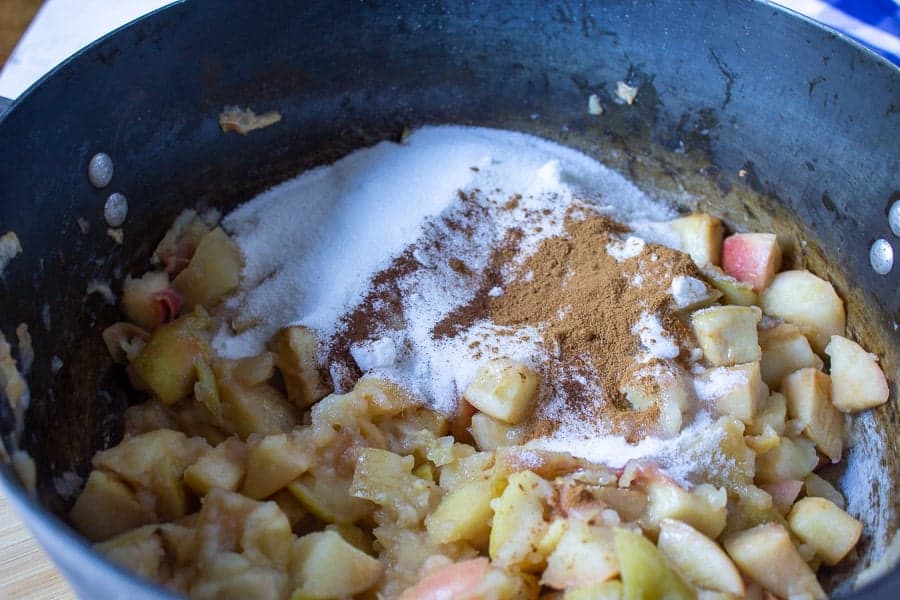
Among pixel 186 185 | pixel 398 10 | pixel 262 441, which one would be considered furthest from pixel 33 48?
pixel 262 441

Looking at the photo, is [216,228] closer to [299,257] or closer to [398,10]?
[299,257]

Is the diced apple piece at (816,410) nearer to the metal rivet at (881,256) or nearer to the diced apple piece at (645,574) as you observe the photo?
the metal rivet at (881,256)

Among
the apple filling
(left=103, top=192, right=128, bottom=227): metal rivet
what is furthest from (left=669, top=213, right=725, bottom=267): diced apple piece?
(left=103, top=192, right=128, bottom=227): metal rivet

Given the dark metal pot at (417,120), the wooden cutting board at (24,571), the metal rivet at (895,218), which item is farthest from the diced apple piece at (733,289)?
the wooden cutting board at (24,571)

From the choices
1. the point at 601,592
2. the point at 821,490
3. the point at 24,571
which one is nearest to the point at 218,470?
the point at 24,571

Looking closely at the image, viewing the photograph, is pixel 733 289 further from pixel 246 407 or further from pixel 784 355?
pixel 246 407

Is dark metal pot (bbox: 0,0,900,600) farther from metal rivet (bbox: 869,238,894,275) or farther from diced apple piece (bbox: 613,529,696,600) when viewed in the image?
diced apple piece (bbox: 613,529,696,600)

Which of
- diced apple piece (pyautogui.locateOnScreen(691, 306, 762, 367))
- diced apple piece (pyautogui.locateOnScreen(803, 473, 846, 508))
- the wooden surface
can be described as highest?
the wooden surface

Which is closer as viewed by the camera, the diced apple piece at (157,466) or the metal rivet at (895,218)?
the diced apple piece at (157,466)
